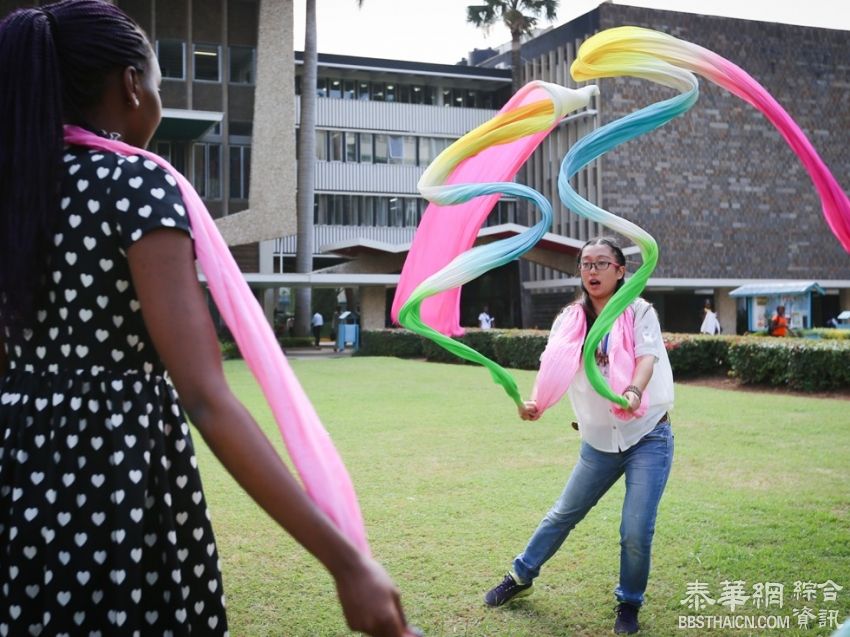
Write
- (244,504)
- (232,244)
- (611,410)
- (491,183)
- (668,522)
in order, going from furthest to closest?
(232,244), (244,504), (668,522), (611,410), (491,183)

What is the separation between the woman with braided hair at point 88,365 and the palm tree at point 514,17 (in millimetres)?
42546

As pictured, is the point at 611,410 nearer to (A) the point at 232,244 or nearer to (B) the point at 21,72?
(B) the point at 21,72

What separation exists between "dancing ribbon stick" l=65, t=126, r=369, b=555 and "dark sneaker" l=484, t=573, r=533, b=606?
3.41 m

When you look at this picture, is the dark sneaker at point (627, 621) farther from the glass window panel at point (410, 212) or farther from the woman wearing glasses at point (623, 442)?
the glass window panel at point (410, 212)

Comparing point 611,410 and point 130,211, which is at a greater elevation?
point 130,211

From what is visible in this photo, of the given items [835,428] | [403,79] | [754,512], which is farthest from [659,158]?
[754,512]

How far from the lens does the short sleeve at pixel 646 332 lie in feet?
14.9

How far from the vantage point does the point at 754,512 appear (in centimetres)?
707

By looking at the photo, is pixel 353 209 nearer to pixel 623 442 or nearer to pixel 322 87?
pixel 322 87

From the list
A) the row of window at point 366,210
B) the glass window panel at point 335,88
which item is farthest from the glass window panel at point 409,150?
the glass window panel at point 335,88

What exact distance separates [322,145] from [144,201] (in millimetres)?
41394

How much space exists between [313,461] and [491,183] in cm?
273

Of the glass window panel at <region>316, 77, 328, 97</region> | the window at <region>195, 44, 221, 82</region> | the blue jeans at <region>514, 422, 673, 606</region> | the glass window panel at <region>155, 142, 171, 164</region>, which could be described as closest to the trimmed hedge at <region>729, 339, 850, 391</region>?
the blue jeans at <region>514, 422, 673, 606</region>

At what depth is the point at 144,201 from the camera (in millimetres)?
1644
